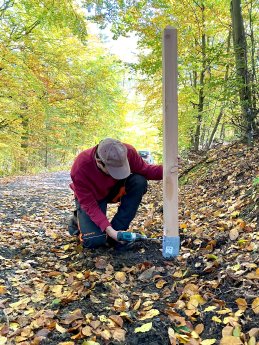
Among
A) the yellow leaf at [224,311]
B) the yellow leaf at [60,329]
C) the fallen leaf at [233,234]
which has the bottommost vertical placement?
the yellow leaf at [60,329]

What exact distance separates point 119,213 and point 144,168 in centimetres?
50

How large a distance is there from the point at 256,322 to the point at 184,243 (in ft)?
4.15

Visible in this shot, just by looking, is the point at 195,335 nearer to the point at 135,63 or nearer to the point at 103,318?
the point at 103,318

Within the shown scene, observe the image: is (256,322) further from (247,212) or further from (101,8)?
(101,8)

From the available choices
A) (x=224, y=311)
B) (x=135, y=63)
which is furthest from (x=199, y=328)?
(x=135, y=63)

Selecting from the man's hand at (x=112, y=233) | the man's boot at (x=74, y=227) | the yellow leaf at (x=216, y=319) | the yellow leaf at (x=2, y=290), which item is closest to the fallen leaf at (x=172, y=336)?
the yellow leaf at (x=216, y=319)

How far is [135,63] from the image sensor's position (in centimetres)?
734

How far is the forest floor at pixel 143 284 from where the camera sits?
5.73 ft

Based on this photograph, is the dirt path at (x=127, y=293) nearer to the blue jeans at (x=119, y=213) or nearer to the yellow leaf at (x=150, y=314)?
the yellow leaf at (x=150, y=314)

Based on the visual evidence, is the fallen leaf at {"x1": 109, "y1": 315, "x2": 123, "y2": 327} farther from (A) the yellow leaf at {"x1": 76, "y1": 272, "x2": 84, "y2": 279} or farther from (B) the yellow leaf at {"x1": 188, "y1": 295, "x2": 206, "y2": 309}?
(A) the yellow leaf at {"x1": 76, "y1": 272, "x2": 84, "y2": 279}

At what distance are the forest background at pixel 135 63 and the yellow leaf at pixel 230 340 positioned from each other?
12.3ft

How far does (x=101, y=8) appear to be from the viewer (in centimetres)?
650

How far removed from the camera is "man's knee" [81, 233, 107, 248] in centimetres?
299

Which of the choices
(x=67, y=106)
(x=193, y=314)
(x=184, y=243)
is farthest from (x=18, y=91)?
(x=193, y=314)
